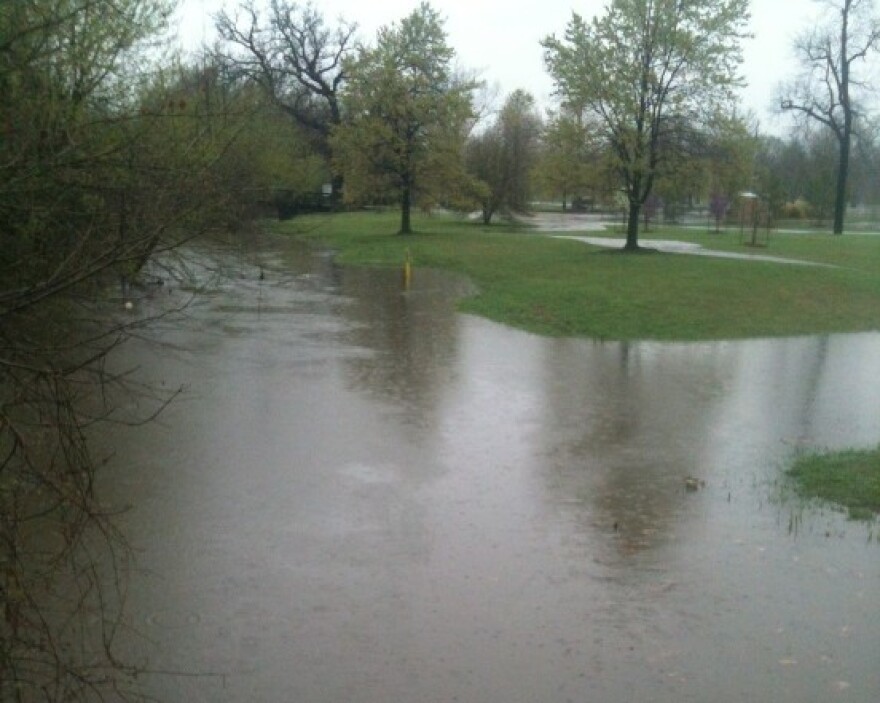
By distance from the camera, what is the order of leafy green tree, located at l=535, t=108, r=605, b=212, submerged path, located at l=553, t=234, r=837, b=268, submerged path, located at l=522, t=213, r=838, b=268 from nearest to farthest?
1. submerged path, located at l=553, t=234, r=837, b=268
2. submerged path, located at l=522, t=213, r=838, b=268
3. leafy green tree, located at l=535, t=108, r=605, b=212

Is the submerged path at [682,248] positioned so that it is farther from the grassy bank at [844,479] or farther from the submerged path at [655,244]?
the grassy bank at [844,479]

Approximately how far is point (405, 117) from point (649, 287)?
20.5 m

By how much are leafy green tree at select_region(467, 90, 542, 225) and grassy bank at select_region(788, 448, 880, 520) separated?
4283 centimetres

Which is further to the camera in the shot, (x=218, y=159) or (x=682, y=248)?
(x=682, y=248)

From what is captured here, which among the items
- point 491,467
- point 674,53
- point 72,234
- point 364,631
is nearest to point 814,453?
point 491,467

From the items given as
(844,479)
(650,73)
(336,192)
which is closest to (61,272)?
(844,479)

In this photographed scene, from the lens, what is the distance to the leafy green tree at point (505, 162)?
52719mm

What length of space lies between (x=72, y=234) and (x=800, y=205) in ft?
220

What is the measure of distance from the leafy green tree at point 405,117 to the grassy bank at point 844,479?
3331 cm

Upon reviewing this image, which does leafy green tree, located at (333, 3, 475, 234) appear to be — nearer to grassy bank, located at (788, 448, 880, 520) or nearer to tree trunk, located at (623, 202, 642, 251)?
tree trunk, located at (623, 202, 642, 251)

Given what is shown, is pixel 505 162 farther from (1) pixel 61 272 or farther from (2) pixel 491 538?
(1) pixel 61 272

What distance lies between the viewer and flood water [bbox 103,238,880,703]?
5.26 meters

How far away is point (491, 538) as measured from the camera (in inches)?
282

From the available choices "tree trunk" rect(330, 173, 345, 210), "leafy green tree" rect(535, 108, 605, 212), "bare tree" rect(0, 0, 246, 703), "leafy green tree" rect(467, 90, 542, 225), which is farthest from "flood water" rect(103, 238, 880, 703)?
"leafy green tree" rect(467, 90, 542, 225)
